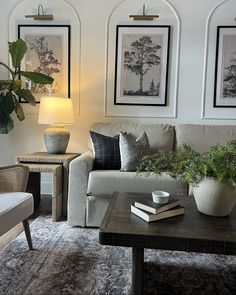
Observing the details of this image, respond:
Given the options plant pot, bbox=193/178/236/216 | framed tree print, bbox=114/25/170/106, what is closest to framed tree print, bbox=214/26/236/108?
framed tree print, bbox=114/25/170/106

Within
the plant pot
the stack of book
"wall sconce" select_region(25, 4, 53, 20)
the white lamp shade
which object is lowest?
the stack of book

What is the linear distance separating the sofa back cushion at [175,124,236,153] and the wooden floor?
5.08ft

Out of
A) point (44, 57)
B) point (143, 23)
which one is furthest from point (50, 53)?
point (143, 23)

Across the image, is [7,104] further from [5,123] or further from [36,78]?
[36,78]

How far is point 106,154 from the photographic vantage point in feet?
9.73

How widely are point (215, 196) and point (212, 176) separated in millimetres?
114

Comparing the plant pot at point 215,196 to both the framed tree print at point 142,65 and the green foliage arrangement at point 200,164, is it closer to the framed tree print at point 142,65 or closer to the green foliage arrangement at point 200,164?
the green foliage arrangement at point 200,164

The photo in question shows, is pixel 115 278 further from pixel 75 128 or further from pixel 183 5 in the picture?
pixel 183 5

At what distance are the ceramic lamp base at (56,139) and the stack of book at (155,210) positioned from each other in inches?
68.0

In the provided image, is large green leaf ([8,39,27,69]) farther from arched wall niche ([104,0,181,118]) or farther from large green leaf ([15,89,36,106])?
arched wall niche ([104,0,181,118])

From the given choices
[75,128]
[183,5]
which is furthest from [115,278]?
[183,5]

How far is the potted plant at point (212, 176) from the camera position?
163 centimetres

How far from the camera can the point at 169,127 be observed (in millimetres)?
3314

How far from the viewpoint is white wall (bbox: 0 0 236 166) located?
3441 mm
